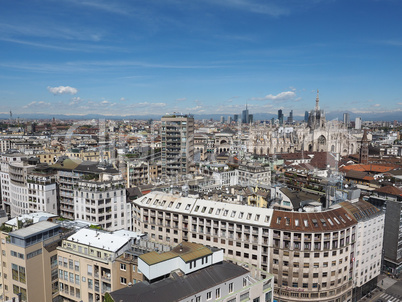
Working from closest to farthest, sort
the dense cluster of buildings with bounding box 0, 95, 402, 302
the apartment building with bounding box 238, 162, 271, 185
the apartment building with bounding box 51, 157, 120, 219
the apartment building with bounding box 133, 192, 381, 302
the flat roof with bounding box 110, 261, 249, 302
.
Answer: the flat roof with bounding box 110, 261, 249, 302 → the dense cluster of buildings with bounding box 0, 95, 402, 302 → the apartment building with bounding box 133, 192, 381, 302 → the apartment building with bounding box 51, 157, 120, 219 → the apartment building with bounding box 238, 162, 271, 185

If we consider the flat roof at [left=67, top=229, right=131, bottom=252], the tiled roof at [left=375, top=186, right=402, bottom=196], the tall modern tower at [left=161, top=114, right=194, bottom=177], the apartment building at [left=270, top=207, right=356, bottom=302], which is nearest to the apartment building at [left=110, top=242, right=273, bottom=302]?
the flat roof at [left=67, top=229, right=131, bottom=252]

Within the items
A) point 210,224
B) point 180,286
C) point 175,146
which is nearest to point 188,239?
point 210,224

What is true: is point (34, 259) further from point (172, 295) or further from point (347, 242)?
point (347, 242)

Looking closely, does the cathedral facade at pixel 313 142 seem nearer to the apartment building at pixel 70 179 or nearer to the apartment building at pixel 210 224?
the apartment building at pixel 70 179

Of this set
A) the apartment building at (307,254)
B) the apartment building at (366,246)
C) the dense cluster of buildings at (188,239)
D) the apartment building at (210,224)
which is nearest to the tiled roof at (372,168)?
the dense cluster of buildings at (188,239)

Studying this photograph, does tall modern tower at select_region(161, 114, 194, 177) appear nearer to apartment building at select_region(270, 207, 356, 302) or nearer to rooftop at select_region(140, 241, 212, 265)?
apartment building at select_region(270, 207, 356, 302)

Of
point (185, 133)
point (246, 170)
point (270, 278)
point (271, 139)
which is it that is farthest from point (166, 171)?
point (271, 139)
